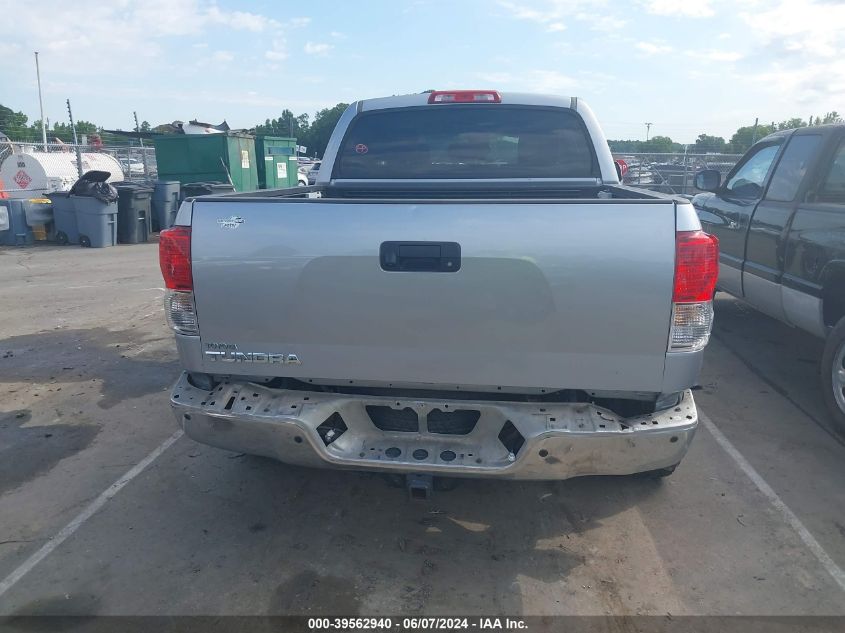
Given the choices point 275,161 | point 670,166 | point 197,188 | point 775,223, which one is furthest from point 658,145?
point 775,223

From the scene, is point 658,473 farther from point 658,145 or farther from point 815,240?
point 658,145

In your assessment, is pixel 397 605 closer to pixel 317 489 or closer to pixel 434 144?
pixel 317 489

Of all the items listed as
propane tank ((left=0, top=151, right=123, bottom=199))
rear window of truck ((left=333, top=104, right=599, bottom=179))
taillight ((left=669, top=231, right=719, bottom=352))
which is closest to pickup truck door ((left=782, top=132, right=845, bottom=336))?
rear window of truck ((left=333, top=104, right=599, bottom=179))

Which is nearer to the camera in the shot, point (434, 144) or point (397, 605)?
point (397, 605)

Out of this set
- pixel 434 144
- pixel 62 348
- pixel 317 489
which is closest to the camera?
pixel 317 489

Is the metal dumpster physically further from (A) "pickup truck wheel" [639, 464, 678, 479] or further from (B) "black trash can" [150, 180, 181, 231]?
(A) "pickup truck wheel" [639, 464, 678, 479]

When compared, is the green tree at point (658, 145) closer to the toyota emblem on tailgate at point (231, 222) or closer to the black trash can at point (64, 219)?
the black trash can at point (64, 219)

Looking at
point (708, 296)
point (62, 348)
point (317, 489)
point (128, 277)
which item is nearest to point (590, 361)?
point (708, 296)

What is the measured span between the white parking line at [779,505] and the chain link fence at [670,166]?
1546cm

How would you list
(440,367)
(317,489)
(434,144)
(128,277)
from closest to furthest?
(440,367), (317,489), (434,144), (128,277)

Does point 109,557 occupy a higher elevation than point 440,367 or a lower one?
lower

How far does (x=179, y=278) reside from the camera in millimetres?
2930

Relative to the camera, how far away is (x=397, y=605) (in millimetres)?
2838

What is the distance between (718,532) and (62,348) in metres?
6.36
